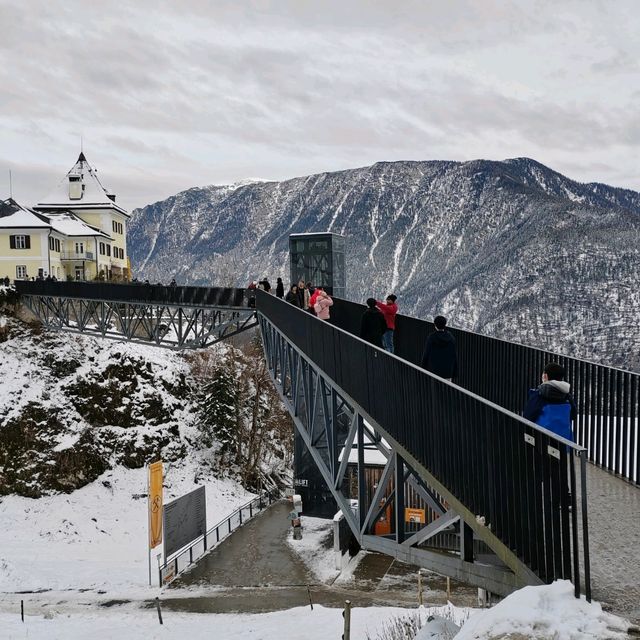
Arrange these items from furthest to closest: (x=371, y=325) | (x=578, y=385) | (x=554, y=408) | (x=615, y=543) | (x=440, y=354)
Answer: (x=371, y=325), (x=440, y=354), (x=578, y=385), (x=554, y=408), (x=615, y=543)

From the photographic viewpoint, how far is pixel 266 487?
4497 cm

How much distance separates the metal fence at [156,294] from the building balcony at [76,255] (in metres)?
23.4

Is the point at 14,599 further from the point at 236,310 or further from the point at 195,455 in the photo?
the point at 195,455

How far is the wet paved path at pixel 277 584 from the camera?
21.5 m

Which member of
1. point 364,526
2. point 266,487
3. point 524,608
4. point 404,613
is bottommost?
point 266,487

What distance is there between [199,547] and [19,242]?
39.3 m

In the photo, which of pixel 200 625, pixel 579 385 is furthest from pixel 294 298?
pixel 579 385

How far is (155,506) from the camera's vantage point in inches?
1040

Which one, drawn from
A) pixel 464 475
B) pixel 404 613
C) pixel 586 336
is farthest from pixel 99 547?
pixel 586 336

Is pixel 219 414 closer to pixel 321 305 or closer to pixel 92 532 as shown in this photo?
pixel 92 532

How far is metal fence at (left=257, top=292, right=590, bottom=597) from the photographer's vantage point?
5391mm

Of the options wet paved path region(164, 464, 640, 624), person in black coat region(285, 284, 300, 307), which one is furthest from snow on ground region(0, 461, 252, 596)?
person in black coat region(285, 284, 300, 307)

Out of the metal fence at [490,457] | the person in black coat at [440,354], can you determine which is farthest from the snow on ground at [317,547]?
the metal fence at [490,457]

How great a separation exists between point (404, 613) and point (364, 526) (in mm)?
7298
